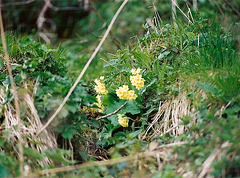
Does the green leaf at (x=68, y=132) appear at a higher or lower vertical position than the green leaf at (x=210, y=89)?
lower

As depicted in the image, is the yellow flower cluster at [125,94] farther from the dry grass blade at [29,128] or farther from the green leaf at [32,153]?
the green leaf at [32,153]

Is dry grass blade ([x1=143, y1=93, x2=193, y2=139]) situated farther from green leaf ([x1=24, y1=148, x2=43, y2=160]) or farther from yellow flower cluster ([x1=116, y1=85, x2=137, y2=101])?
green leaf ([x1=24, y1=148, x2=43, y2=160])

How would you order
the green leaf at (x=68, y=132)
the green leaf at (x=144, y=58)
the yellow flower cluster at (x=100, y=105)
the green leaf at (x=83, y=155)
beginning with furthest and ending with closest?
1. the green leaf at (x=144, y=58)
2. the yellow flower cluster at (x=100, y=105)
3. the green leaf at (x=83, y=155)
4. the green leaf at (x=68, y=132)

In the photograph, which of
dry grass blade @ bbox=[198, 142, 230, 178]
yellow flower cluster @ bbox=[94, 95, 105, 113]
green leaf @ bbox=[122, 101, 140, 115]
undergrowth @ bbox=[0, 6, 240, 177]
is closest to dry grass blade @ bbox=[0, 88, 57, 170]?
undergrowth @ bbox=[0, 6, 240, 177]

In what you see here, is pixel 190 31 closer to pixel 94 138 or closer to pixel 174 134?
pixel 174 134

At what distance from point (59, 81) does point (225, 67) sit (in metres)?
1.07

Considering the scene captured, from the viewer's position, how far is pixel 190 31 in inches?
103

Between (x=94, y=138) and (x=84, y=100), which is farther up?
(x=84, y=100)

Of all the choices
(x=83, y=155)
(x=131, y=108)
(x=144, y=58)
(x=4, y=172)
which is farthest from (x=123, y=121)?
(x=4, y=172)

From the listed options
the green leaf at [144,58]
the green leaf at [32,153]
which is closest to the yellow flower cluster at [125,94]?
the green leaf at [144,58]

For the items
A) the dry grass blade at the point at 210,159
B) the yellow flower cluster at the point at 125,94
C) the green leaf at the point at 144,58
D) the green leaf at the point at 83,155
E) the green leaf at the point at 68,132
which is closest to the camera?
the dry grass blade at the point at 210,159

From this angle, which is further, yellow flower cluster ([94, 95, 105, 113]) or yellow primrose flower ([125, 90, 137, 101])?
yellow flower cluster ([94, 95, 105, 113])

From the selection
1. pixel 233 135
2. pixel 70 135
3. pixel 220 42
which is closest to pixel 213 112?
pixel 233 135

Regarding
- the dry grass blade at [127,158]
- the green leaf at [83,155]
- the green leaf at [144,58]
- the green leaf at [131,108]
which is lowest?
the green leaf at [83,155]
